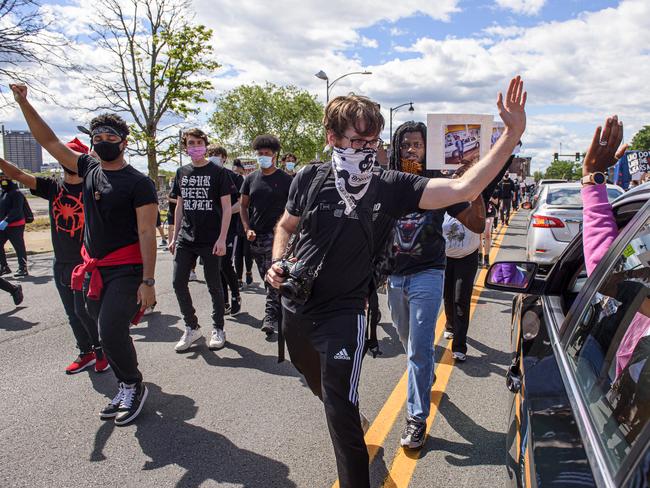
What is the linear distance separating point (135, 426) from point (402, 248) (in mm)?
2254

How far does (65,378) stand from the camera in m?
4.48

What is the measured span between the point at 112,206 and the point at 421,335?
7.58ft

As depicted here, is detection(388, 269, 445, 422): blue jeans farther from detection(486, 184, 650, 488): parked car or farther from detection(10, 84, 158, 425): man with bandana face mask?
detection(10, 84, 158, 425): man with bandana face mask

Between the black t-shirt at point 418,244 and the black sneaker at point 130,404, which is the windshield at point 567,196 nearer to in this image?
the black t-shirt at point 418,244

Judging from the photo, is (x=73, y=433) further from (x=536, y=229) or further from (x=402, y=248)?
(x=536, y=229)

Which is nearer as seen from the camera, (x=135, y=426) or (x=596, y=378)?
(x=596, y=378)

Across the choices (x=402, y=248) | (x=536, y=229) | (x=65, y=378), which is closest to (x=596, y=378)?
(x=402, y=248)

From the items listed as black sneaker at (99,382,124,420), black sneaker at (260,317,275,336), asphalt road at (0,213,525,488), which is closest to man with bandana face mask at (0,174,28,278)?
asphalt road at (0,213,525,488)

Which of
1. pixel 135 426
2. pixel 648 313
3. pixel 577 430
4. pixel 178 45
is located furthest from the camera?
pixel 178 45

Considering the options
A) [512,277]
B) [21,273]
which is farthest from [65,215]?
[21,273]

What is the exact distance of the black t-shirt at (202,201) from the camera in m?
5.23

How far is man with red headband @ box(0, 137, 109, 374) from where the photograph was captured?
4.48 meters

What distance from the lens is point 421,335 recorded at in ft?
10.7

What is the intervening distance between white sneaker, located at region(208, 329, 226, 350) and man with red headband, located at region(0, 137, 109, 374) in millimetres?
1035
